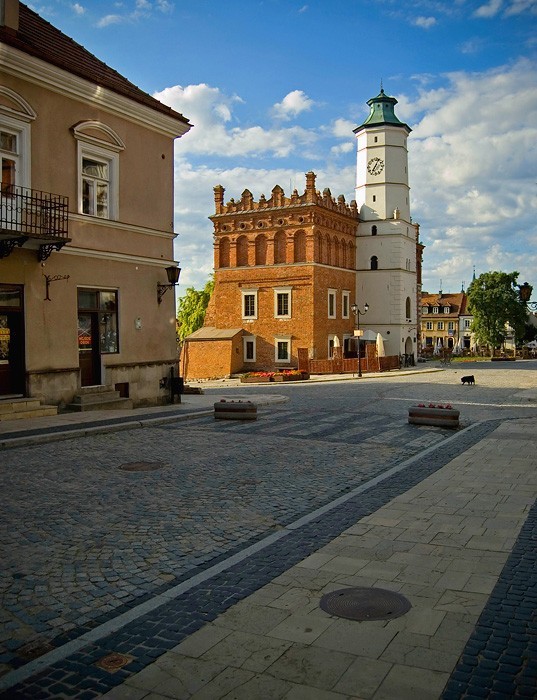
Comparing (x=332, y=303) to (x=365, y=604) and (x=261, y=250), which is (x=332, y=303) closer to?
(x=261, y=250)

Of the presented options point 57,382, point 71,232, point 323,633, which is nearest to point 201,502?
point 323,633

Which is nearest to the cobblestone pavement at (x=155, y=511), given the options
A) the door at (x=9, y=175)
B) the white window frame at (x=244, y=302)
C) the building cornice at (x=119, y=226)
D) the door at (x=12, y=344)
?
the door at (x=12, y=344)

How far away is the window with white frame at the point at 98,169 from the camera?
17797 millimetres

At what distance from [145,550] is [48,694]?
8.84 feet

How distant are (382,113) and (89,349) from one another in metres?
42.6

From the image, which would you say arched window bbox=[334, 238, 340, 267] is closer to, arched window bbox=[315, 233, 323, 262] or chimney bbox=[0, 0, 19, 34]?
arched window bbox=[315, 233, 323, 262]

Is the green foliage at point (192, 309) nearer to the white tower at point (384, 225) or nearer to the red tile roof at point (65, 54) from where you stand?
the white tower at point (384, 225)

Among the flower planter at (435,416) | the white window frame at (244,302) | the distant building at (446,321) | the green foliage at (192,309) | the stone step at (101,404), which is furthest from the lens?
the distant building at (446,321)

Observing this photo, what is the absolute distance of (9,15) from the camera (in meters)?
16.3

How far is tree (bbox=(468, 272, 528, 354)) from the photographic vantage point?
70.5 metres

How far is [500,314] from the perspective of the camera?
7056 centimetres

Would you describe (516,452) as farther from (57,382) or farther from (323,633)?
(57,382)

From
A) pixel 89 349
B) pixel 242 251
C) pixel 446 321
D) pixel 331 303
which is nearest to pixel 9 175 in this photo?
pixel 89 349

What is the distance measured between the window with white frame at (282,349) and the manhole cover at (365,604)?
43399 millimetres
